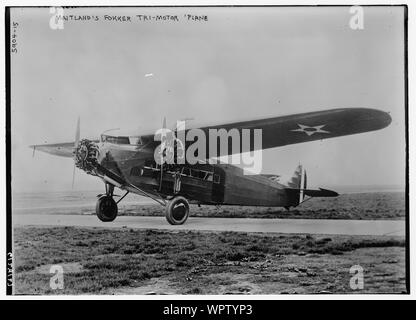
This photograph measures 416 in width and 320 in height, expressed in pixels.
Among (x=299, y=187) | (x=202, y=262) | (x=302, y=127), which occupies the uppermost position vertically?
(x=302, y=127)

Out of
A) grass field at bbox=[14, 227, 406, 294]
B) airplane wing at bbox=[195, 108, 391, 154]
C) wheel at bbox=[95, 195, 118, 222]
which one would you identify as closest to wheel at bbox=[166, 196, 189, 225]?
grass field at bbox=[14, 227, 406, 294]

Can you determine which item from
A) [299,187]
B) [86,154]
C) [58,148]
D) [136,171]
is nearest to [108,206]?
[136,171]

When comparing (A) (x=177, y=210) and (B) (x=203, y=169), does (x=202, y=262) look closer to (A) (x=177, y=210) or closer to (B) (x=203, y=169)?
(A) (x=177, y=210)

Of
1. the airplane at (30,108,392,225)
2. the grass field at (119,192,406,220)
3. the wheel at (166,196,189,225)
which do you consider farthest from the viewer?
the wheel at (166,196,189,225)

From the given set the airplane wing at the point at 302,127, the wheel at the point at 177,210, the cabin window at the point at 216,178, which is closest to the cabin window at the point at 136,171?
the airplane wing at the point at 302,127

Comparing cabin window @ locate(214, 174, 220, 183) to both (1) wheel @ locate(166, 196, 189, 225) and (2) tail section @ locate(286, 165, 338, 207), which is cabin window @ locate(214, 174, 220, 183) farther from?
(2) tail section @ locate(286, 165, 338, 207)

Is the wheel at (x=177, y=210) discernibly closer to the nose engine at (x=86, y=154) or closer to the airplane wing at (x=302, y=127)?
the airplane wing at (x=302, y=127)
